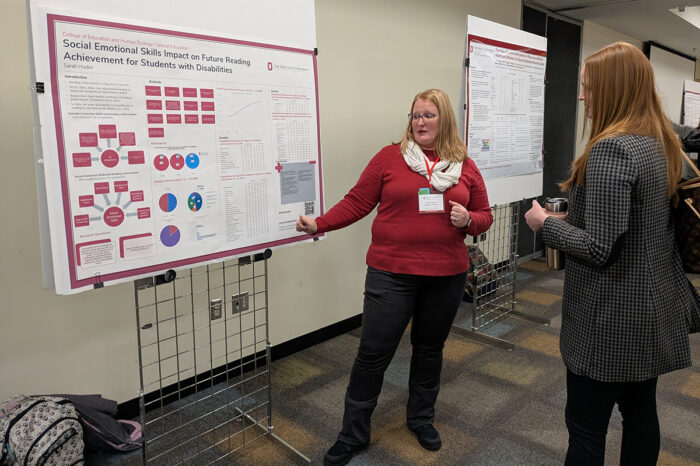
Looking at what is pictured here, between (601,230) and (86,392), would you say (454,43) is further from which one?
(86,392)

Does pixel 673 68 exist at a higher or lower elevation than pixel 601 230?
higher

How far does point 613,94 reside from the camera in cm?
126

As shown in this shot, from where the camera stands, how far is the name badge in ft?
5.97

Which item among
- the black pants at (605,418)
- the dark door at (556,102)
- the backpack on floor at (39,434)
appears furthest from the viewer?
the dark door at (556,102)

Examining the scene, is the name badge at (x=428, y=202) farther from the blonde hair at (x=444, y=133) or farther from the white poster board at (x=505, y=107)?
the white poster board at (x=505, y=107)

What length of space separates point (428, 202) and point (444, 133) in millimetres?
287

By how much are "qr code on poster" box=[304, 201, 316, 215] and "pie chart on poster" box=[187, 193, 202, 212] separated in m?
0.44

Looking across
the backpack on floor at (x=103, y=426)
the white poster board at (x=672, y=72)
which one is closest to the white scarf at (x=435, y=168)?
the backpack on floor at (x=103, y=426)

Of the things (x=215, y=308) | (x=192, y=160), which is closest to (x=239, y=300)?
(x=215, y=308)

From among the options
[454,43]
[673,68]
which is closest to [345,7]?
[454,43]

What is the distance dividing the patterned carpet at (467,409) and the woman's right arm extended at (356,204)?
89 centimetres

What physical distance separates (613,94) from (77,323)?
6.68 ft

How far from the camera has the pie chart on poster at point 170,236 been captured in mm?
1574

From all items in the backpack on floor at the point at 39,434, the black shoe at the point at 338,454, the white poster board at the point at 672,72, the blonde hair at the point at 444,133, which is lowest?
the black shoe at the point at 338,454
